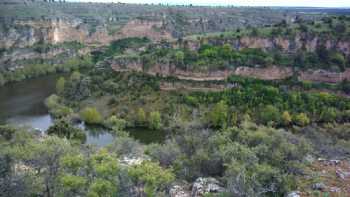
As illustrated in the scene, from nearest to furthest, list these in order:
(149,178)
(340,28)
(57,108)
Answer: (149,178)
(57,108)
(340,28)

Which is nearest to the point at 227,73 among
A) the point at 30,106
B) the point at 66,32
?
the point at 30,106

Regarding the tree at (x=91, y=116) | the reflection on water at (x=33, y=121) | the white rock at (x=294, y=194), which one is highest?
the white rock at (x=294, y=194)

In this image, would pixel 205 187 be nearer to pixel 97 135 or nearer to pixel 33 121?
pixel 97 135

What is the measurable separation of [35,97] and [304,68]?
4118 centimetres

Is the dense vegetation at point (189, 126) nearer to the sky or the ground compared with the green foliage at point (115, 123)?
nearer to the sky

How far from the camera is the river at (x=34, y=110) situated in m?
37.2

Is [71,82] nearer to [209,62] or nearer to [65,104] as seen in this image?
[65,104]

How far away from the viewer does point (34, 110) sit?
4581cm

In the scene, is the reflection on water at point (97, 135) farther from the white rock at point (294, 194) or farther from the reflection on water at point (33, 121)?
the white rock at point (294, 194)

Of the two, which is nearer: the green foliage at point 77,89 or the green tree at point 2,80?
the green foliage at point 77,89

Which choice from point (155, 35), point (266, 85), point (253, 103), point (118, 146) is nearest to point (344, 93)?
point (266, 85)

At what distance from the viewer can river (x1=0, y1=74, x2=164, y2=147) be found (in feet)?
122

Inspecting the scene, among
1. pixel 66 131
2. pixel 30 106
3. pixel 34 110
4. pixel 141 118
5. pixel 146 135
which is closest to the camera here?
pixel 66 131

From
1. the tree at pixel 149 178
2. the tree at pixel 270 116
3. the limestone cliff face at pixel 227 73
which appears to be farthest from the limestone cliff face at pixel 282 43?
the tree at pixel 149 178
